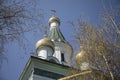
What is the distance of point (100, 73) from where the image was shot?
21.5ft

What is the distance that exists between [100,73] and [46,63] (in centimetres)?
746

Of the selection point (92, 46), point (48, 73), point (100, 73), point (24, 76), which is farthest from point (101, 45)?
point (24, 76)

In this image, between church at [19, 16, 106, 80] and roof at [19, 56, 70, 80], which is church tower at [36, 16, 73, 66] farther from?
roof at [19, 56, 70, 80]

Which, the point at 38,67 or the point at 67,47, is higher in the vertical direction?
the point at 67,47

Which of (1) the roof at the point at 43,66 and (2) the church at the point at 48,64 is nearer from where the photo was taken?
(2) the church at the point at 48,64

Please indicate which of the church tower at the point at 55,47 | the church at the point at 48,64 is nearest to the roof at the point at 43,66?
the church at the point at 48,64

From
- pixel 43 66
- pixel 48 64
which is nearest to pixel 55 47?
pixel 48 64

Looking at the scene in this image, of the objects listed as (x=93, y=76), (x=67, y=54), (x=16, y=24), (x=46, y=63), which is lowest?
(x=93, y=76)

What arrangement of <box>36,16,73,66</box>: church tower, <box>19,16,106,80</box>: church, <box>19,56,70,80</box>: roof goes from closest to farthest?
<box>19,16,106,80</box>: church < <box>19,56,70,80</box>: roof < <box>36,16,73,66</box>: church tower

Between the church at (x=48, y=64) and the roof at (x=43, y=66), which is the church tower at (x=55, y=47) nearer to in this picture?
the church at (x=48, y=64)

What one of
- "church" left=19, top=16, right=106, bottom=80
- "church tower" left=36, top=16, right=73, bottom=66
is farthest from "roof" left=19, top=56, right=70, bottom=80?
"church tower" left=36, top=16, right=73, bottom=66

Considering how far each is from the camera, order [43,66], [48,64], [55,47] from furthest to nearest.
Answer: [55,47], [48,64], [43,66]

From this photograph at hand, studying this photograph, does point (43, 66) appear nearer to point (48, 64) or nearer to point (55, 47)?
point (48, 64)

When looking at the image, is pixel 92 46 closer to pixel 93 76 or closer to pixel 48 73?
pixel 93 76
